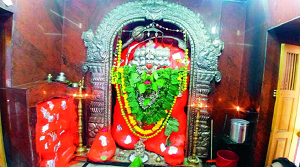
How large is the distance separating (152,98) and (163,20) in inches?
56.7

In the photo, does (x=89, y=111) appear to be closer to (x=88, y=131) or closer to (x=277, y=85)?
(x=88, y=131)

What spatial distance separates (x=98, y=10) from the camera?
2.93 metres

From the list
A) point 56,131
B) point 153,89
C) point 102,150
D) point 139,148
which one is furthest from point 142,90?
point 56,131

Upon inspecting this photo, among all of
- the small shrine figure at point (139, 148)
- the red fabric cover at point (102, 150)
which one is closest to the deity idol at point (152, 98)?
the small shrine figure at point (139, 148)

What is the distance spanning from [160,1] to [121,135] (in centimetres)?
259

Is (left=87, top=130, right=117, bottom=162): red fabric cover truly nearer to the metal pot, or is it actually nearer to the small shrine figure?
the small shrine figure

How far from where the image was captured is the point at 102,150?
8.63ft

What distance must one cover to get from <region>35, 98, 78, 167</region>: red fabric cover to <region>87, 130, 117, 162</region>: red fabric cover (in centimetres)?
41

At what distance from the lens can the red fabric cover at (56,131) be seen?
2125 mm

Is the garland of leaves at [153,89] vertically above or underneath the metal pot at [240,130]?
above

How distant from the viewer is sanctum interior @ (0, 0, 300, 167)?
224cm

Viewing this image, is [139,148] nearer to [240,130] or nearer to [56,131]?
[56,131]

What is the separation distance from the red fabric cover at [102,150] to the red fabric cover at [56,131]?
1.35ft

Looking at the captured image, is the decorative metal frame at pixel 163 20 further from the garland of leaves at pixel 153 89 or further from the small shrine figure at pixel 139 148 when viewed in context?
the small shrine figure at pixel 139 148
